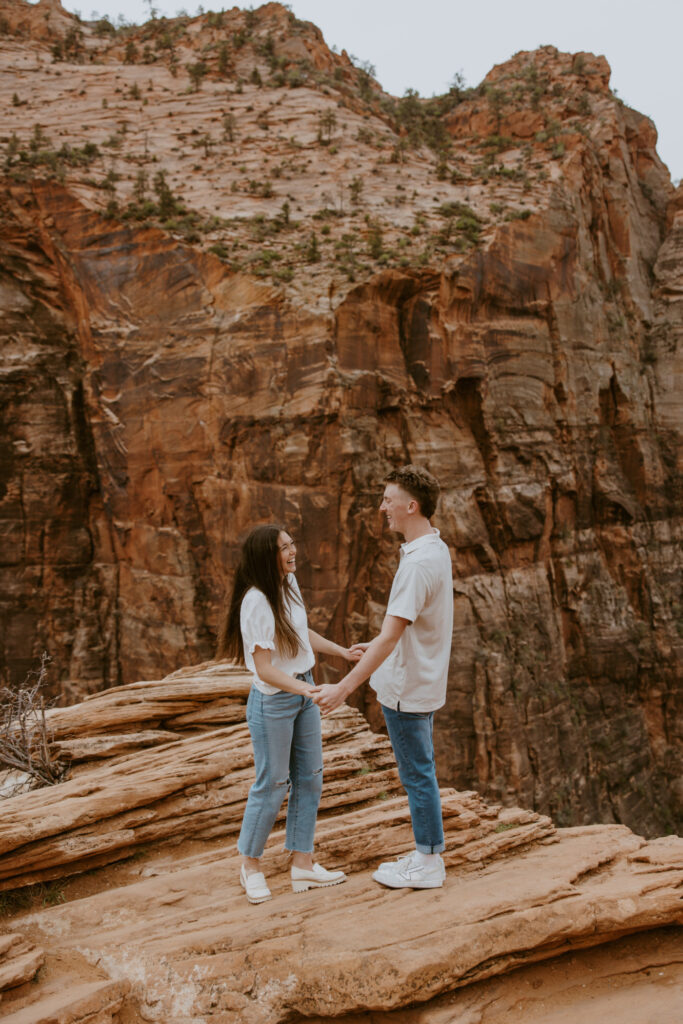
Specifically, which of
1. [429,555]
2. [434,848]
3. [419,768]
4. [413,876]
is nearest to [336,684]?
[419,768]

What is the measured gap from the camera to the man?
143 inches

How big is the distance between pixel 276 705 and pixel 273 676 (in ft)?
0.81

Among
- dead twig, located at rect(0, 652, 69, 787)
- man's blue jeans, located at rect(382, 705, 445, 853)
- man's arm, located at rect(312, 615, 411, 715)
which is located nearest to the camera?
man's arm, located at rect(312, 615, 411, 715)

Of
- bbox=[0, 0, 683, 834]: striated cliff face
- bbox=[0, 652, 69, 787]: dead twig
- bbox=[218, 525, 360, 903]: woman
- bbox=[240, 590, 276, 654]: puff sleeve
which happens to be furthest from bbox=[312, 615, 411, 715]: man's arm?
bbox=[0, 0, 683, 834]: striated cliff face

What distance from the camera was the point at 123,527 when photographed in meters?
19.0

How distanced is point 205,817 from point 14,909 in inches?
53.5

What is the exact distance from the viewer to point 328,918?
360 cm

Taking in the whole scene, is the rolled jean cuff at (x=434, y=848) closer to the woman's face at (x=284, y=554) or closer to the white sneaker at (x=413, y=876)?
the white sneaker at (x=413, y=876)

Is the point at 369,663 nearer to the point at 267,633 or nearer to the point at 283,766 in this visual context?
the point at 267,633

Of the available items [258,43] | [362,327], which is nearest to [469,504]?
→ [362,327]

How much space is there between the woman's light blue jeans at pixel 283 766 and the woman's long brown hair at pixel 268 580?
1.02ft

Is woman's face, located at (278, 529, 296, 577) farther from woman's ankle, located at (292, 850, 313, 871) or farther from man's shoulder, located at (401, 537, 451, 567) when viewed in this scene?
woman's ankle, located at (292, 850, 313, 871)

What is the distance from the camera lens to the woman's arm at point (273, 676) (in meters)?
3.65

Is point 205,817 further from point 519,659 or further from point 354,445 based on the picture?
point 519,659
